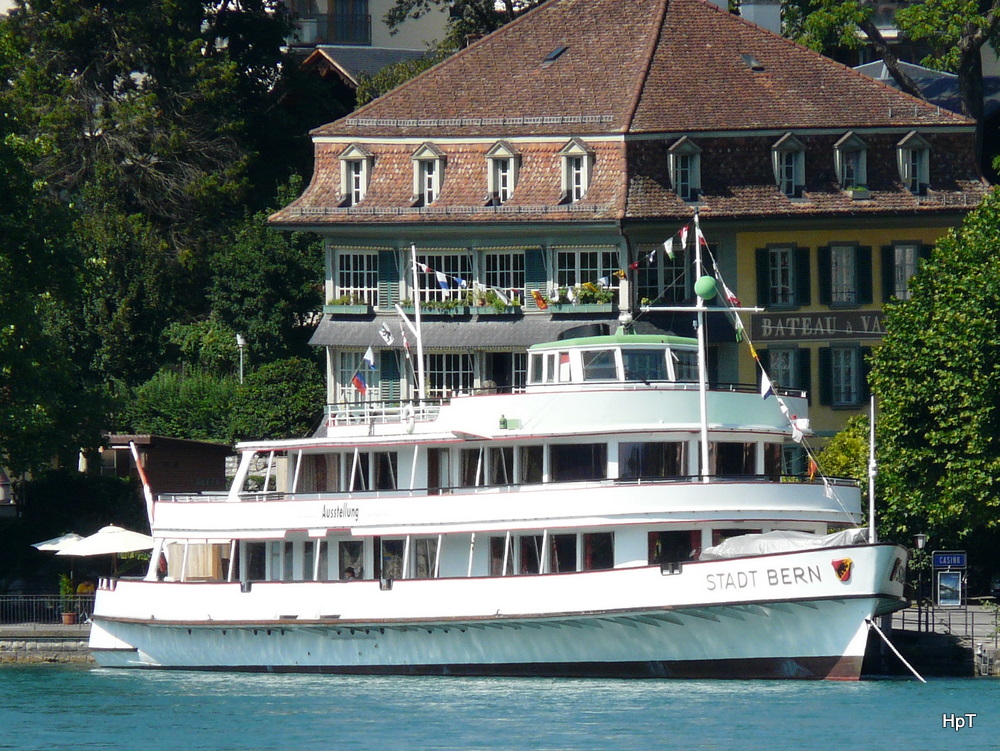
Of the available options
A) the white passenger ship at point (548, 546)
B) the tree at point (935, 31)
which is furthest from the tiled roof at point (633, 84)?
the white passenger ship at point (548, 546)

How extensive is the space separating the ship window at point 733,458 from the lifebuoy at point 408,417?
5894mm

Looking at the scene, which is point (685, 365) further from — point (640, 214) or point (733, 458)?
point (640, 214)

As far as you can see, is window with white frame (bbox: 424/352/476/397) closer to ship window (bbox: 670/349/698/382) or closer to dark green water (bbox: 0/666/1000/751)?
ship window (bbox: 670/349/698/382)

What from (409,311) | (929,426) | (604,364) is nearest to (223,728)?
(604,364)

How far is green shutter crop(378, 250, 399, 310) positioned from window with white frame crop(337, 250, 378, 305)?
0.54 ft

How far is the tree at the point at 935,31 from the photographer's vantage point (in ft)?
216

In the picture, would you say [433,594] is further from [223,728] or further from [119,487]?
[119,487]

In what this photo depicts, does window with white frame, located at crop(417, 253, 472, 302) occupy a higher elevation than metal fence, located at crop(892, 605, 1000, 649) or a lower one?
higher

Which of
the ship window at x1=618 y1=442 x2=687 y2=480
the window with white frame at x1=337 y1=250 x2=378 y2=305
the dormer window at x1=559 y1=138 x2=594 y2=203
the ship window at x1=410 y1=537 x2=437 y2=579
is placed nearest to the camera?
the ship window at x1=618 y1=442 x2=687 y2=480

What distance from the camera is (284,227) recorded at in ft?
201

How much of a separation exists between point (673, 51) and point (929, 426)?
1768 cm

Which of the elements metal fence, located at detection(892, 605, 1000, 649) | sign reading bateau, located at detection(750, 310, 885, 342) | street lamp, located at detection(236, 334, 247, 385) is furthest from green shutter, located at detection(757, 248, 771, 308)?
street lamp, located at detection(236, 334, 247, 385)

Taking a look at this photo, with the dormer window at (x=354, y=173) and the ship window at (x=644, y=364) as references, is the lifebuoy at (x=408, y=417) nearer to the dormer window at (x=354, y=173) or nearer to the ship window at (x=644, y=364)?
the ship window at (x=644, y=364)

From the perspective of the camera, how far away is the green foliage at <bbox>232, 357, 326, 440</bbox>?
6191 cm
